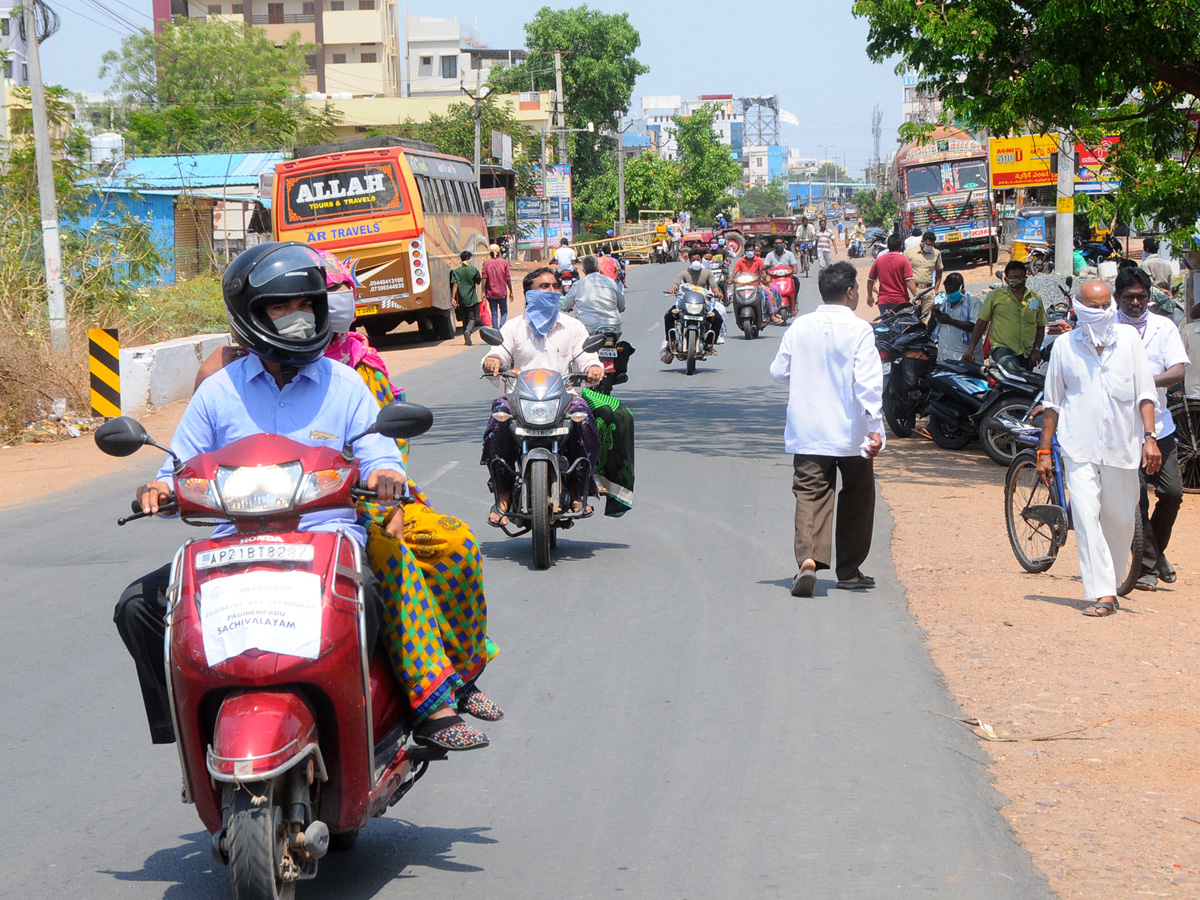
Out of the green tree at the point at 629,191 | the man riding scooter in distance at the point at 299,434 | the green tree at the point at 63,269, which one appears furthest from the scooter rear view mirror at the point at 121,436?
the green tree at the point at 629,191

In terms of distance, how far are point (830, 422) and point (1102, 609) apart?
1801 mm

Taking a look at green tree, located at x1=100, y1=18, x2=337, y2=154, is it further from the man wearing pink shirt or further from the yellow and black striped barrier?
the yellow and black striped barrier

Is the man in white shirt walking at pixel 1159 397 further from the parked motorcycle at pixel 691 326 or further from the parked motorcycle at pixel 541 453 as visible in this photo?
the parked motorcycle at pixel 691 326

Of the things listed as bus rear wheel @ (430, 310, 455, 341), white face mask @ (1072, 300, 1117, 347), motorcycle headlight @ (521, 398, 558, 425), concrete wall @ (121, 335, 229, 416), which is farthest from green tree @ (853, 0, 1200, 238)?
bus rear wheel @ (430, 310, 455, 341)

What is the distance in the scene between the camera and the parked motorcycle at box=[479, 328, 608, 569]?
8.40 meters

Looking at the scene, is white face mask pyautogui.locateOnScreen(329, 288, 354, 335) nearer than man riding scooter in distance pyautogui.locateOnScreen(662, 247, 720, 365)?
Yes

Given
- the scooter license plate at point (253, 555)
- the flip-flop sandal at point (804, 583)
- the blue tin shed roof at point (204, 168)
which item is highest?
the blue tin shed roof at point (204, 168)

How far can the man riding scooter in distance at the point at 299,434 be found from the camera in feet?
12.0

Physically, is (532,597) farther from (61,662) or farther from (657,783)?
(657,783)

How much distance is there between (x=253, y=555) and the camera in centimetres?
331

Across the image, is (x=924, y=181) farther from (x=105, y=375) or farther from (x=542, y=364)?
(x=542, y=364)

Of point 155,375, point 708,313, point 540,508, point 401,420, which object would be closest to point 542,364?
point 540,508

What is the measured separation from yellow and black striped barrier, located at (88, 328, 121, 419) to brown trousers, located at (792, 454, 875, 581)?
913 centimetres

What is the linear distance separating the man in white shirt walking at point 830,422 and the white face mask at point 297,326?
4.51m
